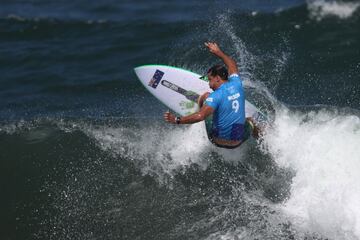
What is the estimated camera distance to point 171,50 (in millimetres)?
16047

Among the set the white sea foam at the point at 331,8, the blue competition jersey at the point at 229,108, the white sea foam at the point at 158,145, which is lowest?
the white sea foam at the point at 331,8

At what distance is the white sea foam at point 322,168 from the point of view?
8688 millimetres

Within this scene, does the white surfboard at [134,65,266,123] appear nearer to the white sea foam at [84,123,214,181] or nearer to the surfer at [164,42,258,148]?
A: the white sea foam at [84,123,214,181]

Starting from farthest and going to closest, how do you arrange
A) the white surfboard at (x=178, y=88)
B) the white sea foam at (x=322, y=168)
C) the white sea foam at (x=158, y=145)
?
1. the white surfboard at (x=178, y=88)
2. the white sea foam at (x=158, y=145)
3. the white sea foam at (x=322, y=168)

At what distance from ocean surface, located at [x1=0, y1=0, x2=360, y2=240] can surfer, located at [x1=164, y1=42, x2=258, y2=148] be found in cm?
88

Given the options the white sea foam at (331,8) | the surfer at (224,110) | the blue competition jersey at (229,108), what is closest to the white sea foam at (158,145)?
the surfer at (224,110)

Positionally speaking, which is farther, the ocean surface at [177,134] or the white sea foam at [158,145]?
the white sea foam at [158,145]

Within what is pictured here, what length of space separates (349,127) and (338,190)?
155cm

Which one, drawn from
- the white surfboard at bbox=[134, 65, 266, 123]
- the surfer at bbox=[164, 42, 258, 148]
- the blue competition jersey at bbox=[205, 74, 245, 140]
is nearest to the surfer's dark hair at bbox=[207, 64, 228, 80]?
the surfer at bbox=[164, 42, 258, 148]

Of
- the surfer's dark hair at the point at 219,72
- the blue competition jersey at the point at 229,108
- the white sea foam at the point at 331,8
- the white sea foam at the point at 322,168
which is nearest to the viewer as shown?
the white sea foam at the point at 322,168

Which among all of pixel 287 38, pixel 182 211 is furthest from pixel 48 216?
pixel 287 38

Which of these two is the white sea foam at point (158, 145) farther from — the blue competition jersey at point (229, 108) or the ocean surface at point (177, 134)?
the blue competition jersey at point (229, 108)

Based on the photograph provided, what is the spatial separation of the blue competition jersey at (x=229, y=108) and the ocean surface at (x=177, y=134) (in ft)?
3.30

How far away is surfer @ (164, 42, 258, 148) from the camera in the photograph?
9.02 metres
